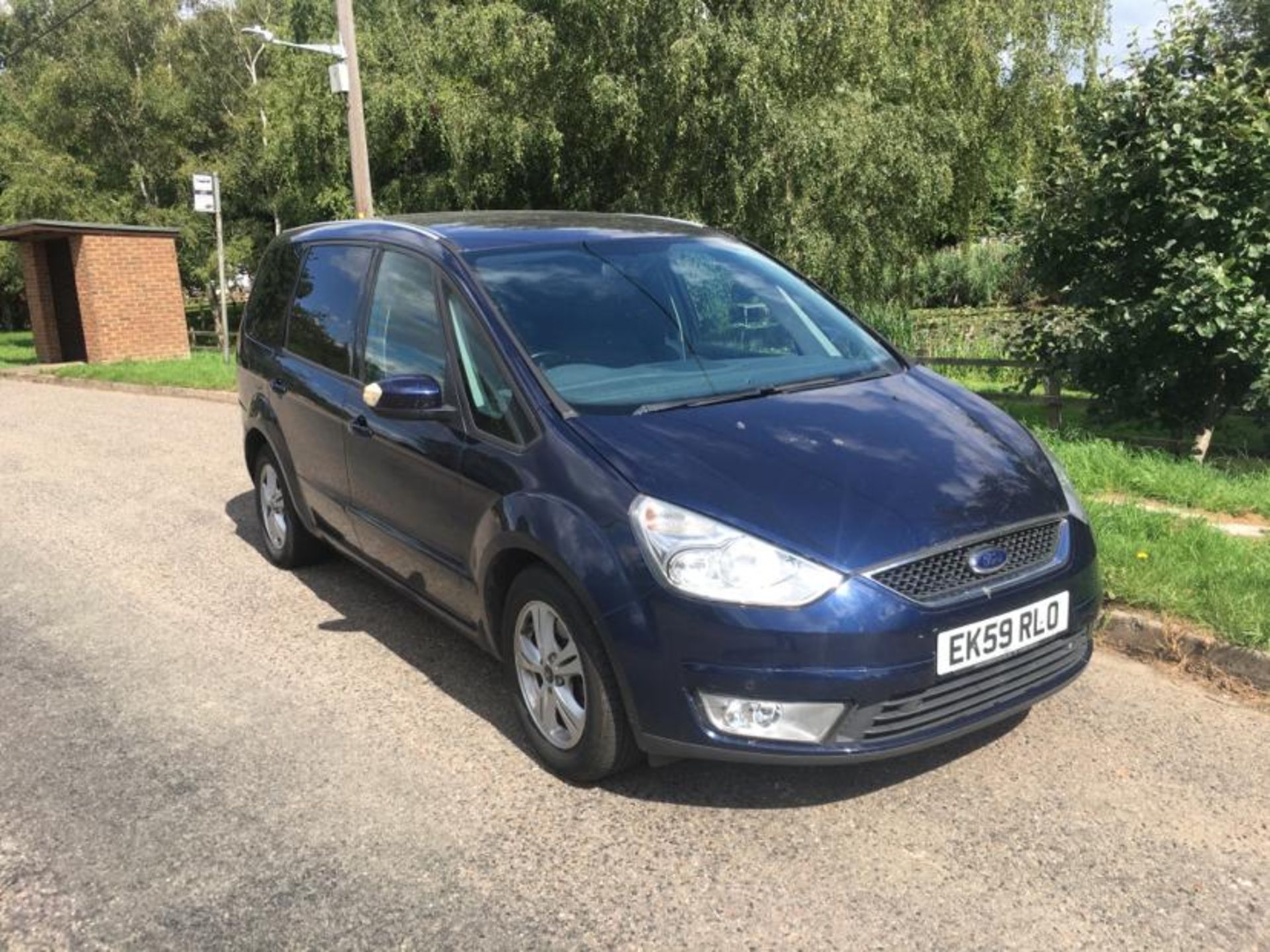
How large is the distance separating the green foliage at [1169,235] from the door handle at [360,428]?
5.32 meters

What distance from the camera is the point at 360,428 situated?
4.35 metres

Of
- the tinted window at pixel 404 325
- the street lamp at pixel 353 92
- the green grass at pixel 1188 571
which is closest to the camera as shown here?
the tinted window at pixel 404 325

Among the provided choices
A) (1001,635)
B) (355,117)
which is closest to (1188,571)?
(1001,635)

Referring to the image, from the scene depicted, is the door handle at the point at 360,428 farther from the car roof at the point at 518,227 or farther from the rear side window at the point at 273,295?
the rear side window at the point at 273,295

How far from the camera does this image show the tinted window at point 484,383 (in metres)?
3.45

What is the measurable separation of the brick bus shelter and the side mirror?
17.8 m

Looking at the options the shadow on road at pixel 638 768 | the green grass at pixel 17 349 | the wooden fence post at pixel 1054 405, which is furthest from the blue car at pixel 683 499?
the green grass at pixel 17 349

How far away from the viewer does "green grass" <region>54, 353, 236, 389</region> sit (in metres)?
14.6

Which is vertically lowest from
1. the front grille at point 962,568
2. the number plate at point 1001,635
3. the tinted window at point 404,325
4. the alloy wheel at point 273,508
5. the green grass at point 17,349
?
the green grass at point 17,349

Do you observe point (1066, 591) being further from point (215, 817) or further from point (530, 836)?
point (215, 817)

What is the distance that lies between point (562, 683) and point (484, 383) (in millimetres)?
1074

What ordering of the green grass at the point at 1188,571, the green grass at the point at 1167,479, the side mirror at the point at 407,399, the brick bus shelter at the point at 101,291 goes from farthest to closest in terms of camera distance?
the brick bus shelter at the point at 101,291, the green grass at the point at 1167,479, the green grass at the point at 1188,571, the side mirror at the point at 407,399

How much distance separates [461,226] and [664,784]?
2.42 meters

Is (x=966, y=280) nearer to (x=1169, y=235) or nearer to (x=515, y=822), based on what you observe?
(x=1169, y=235)
